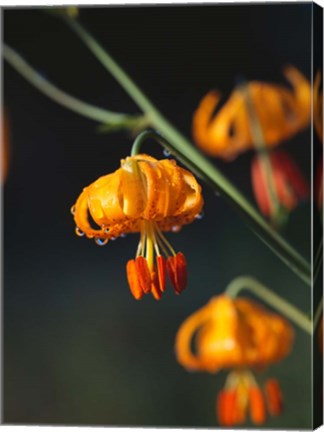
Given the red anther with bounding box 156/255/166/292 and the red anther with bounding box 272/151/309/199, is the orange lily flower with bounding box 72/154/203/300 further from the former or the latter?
the red anther with bounding box 272/151/309/199

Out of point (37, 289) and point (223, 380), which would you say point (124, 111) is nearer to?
point (37, 289)

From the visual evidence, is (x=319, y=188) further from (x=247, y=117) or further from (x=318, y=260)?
A: (x=247, y=117)

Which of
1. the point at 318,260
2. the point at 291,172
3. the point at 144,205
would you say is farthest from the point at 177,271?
the point at 291,172

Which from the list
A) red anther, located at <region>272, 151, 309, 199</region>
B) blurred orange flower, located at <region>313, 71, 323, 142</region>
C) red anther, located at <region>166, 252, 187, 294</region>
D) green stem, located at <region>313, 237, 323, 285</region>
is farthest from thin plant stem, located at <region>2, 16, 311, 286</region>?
red anther, located at <region>272, 151, 309, 199</region>

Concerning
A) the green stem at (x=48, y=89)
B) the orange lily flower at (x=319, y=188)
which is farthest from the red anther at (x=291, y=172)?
→ the green stem at (x=48, y=89)

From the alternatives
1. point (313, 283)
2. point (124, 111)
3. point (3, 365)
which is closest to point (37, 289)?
point (3, 365)

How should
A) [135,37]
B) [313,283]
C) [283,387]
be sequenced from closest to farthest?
[313,283] < [135,37] < [283,387]

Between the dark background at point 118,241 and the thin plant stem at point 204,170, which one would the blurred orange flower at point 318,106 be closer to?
the dark background at point 118,241
